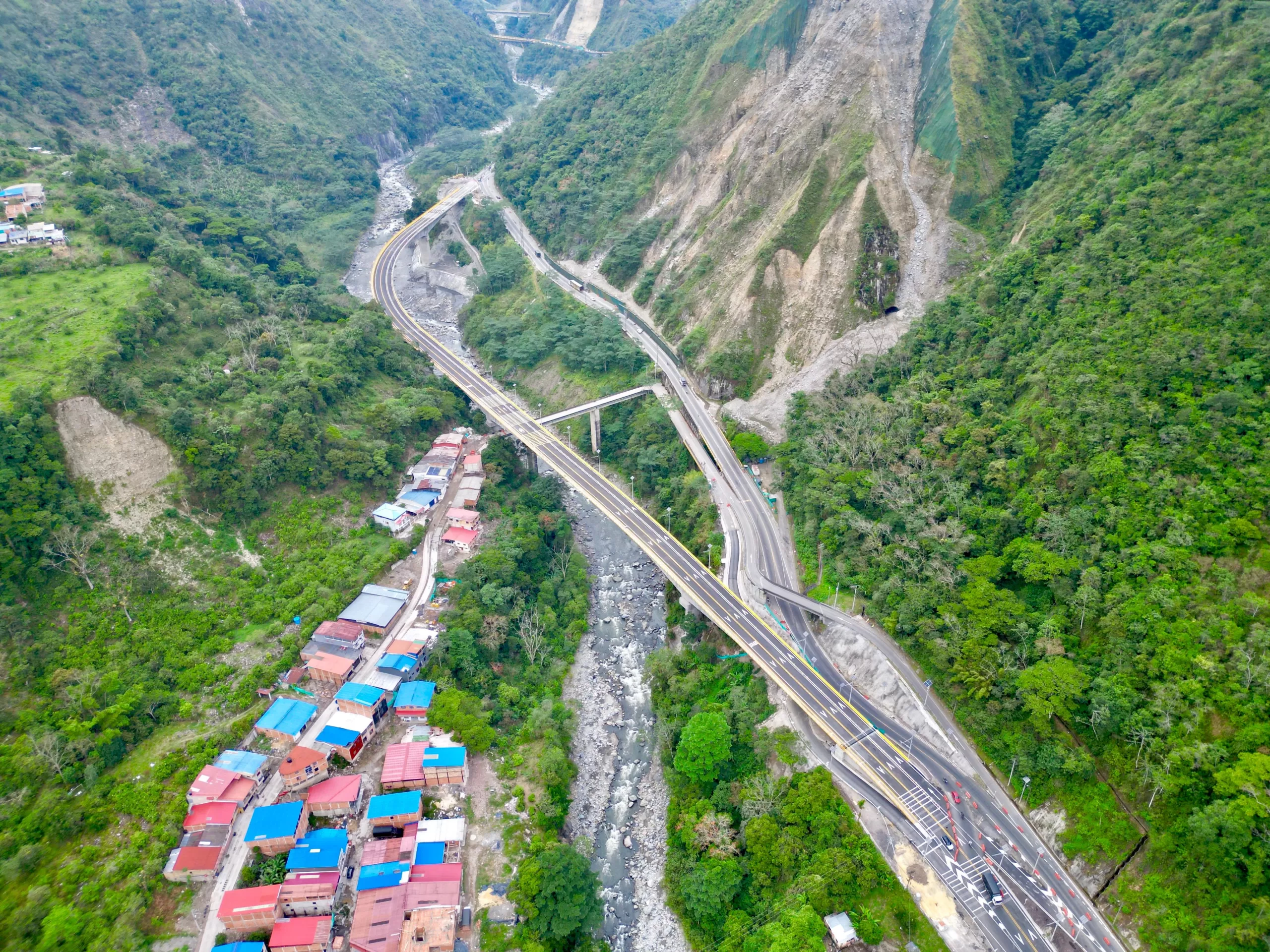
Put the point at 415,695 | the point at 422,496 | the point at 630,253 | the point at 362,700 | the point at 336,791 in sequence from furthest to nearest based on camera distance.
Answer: the point at 630,253 → the point at 422,496 → the point at 415,695 → the point at 362,700 → the point at 336,791

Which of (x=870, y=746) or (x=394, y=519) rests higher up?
(x=870, y=746)

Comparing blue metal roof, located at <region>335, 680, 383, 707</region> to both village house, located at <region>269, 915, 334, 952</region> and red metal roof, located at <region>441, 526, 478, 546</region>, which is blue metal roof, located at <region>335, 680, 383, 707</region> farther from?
red metal roof, located at <region>441, 526, 478, 546</region>

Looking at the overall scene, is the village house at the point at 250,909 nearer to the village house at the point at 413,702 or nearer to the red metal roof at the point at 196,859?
the red metal roof at the point at 196,859

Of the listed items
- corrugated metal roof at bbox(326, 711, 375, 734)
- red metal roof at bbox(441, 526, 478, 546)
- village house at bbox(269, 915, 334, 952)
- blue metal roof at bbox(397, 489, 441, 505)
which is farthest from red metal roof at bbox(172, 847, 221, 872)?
blue metal roof at bbox(397, 489, 441, 505)

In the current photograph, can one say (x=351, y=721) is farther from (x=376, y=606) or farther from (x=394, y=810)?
(x=376, y=606)

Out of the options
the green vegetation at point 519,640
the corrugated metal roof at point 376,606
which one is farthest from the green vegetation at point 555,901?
the corrugated metal roof at point 376,606

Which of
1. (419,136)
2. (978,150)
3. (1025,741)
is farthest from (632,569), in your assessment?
(419,136)

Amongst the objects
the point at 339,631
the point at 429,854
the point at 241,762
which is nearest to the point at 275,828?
the point at 241,762
